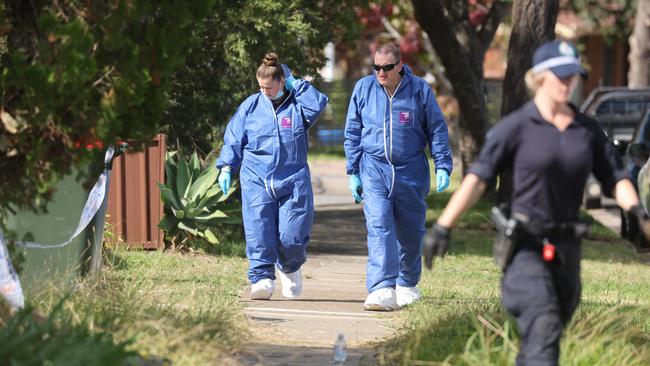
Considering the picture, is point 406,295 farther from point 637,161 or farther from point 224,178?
point 637,161

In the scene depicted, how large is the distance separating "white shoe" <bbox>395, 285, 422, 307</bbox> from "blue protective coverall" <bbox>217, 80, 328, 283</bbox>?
770 mm

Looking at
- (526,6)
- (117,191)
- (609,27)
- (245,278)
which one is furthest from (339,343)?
(609,27)

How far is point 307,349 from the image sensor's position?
7781mm

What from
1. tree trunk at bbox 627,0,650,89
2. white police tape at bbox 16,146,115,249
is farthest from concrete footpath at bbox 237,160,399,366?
tree trunk at bbox 627,0,650,89

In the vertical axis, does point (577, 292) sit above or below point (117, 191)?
above

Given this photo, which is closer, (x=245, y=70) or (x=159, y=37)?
(x=159, y=37)

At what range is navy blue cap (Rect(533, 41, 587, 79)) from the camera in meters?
6.07

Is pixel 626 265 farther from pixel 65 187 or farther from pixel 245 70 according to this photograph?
pixel 65 187

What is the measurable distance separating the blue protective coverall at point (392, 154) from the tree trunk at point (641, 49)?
2162cm

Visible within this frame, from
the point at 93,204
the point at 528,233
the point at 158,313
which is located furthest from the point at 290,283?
the point at 528,233

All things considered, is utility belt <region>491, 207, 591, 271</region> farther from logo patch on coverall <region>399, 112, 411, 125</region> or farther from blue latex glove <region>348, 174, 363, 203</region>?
blue latex glove <region>348, 174, 363, 203</region>

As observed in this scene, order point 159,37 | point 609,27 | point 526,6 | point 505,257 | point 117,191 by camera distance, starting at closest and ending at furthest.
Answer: point 505,257 → point 159,37 → point 117,191 → point 526,6 → point 609,27

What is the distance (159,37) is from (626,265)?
26.6 feet

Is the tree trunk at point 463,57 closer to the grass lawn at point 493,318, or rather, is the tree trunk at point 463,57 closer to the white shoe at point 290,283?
the grass lawn at point 493,318
